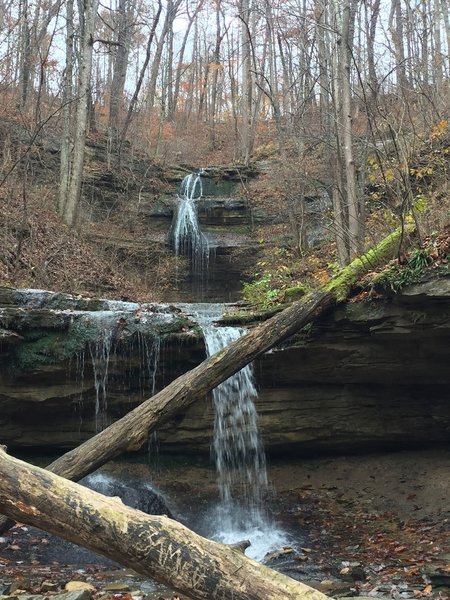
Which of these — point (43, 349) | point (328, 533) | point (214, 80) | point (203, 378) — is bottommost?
point (328, 533)

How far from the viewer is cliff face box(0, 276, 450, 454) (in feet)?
26.2

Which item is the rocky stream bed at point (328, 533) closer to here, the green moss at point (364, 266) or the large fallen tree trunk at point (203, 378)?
the large fallen tree trunk at point (203, 378)

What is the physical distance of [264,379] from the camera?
337 inches

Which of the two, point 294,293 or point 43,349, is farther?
point 294,293

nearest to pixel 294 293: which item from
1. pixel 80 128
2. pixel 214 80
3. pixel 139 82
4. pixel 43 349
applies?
pixel 43 349

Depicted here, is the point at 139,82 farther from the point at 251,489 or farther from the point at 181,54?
the point at 251,489

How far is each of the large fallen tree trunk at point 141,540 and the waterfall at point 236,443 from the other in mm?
5394

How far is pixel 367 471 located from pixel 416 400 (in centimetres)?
142

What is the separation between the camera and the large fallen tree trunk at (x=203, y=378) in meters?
5.34

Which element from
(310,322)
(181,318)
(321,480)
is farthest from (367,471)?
(181,318)

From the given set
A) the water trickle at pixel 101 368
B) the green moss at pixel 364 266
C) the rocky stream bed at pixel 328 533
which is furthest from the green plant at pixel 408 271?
the water trickle at pixel 101 368

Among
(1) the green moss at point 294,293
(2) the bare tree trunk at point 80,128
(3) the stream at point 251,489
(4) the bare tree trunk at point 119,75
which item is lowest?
(3) the stream at point 251,489

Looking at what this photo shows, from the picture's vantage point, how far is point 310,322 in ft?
25.4

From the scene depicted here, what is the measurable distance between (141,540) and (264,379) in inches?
235
